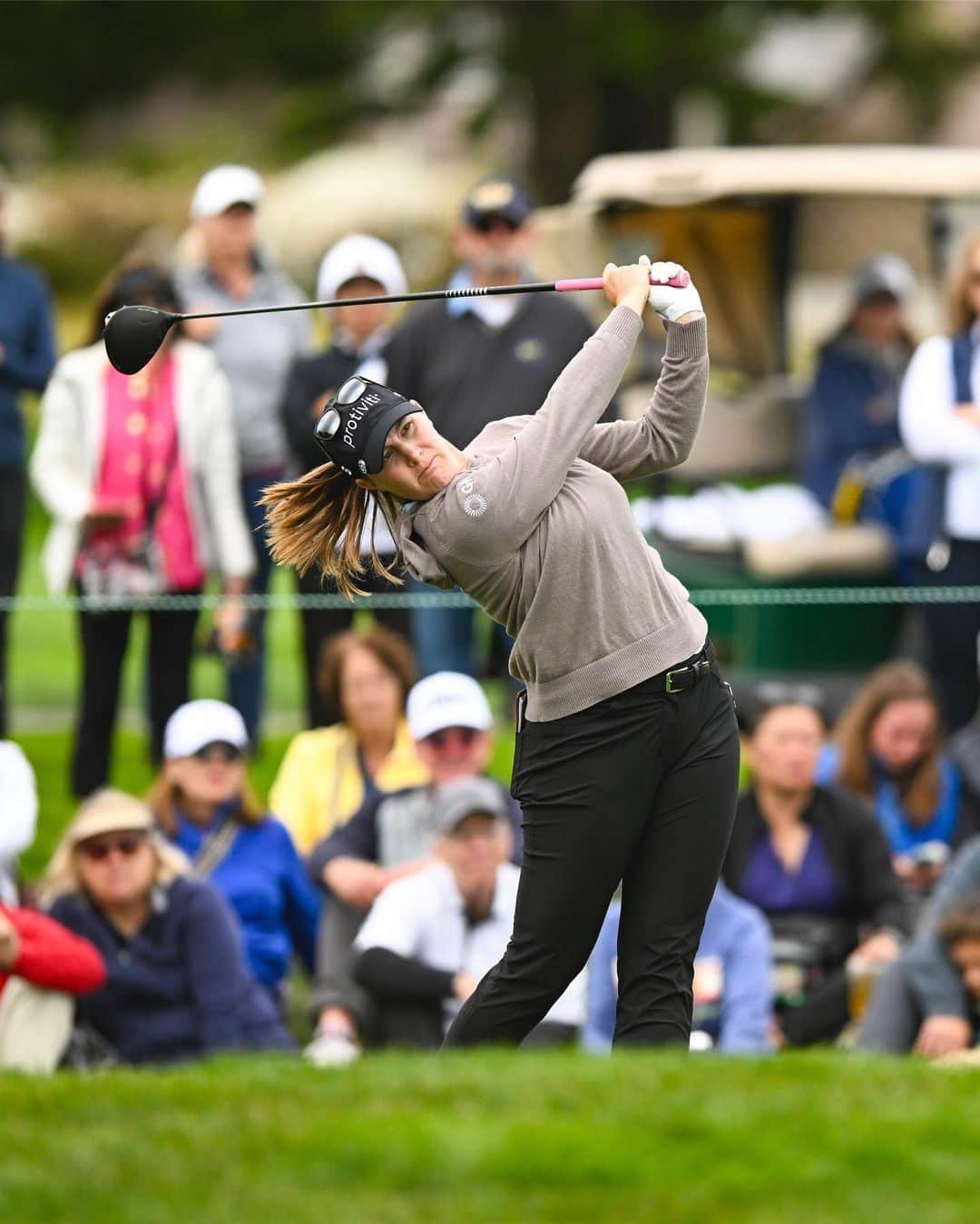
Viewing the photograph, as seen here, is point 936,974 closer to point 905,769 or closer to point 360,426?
point 905,769

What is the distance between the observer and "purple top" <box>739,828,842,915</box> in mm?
8422

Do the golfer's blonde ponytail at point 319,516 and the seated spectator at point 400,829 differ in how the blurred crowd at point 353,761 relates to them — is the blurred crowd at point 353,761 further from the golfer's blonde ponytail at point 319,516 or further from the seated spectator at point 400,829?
the golfer's blonde ponytail at point 319,516

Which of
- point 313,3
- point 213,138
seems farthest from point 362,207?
point 313,3

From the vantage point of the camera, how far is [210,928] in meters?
7.52

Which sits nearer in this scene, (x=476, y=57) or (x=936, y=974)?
(x=936, y=974)

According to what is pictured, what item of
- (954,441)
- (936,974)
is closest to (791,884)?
(936,974)

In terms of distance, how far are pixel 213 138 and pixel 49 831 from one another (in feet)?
64.7

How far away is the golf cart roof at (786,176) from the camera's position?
38.5 ft

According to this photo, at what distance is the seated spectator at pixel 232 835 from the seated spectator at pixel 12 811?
0.81 meters

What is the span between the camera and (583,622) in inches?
209

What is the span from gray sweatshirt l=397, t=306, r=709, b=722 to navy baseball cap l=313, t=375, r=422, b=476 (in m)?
0.18

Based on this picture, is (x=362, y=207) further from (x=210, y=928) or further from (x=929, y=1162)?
(x=929, y=1162)

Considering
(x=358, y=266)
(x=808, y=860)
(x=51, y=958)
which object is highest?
(x=358, y=266)

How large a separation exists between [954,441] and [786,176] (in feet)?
10.6
